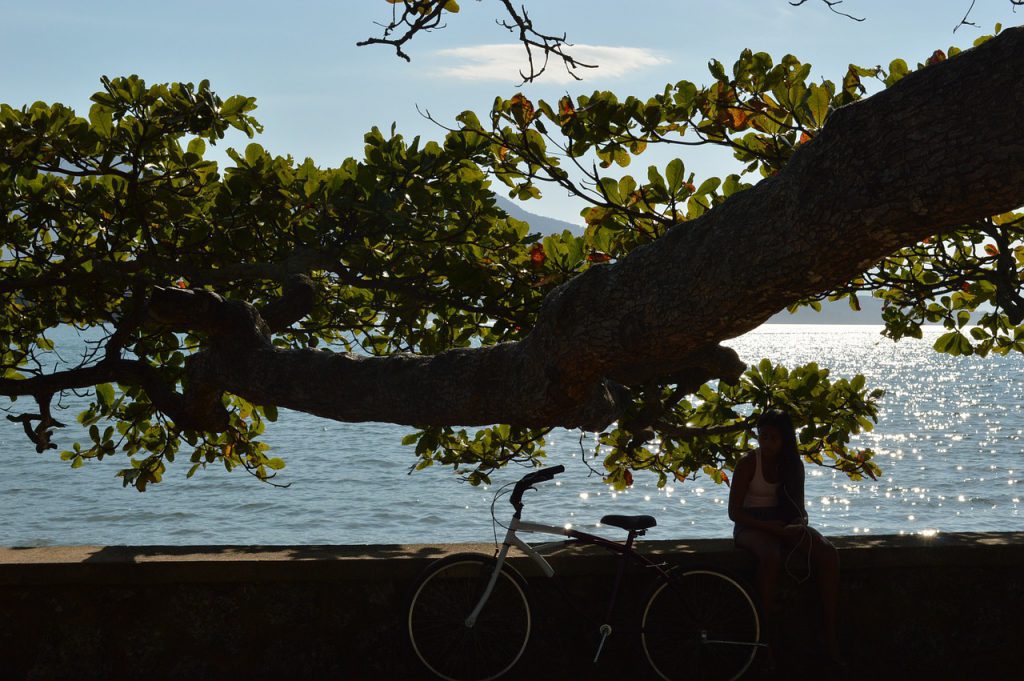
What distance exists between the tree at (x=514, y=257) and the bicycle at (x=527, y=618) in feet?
2.48

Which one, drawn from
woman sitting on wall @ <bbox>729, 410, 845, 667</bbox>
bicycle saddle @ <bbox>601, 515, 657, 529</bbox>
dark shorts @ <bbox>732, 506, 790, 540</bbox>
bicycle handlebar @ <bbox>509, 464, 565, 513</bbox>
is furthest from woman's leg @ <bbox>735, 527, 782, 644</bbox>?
bicycle handlebar @ <bbox>509, 464, 565, 513</bbox>

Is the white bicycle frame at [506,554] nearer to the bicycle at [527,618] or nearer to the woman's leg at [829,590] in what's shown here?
the bicycle at [527,618]

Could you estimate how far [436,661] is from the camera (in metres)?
5.09

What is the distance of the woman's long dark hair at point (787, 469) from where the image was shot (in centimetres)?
550

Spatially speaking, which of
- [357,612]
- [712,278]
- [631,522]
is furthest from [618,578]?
[712,278]

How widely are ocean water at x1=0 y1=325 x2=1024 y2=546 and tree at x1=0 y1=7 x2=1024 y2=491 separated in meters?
13.6

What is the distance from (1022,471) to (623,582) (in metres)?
34.0

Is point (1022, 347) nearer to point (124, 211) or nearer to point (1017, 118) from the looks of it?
point (1017, 118)

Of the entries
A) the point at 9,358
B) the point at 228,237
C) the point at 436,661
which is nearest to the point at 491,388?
the point at 436,661

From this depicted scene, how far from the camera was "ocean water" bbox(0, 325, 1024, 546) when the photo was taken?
24453 mm

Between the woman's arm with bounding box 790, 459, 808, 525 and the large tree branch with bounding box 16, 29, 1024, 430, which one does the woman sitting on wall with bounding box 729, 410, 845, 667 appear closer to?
the woman's arm with bounding box 790, 459, 808, 525

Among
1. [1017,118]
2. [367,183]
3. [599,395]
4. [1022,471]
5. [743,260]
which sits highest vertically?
[367,183]

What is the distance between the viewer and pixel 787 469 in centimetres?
553

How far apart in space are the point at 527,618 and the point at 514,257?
91.0 inches
